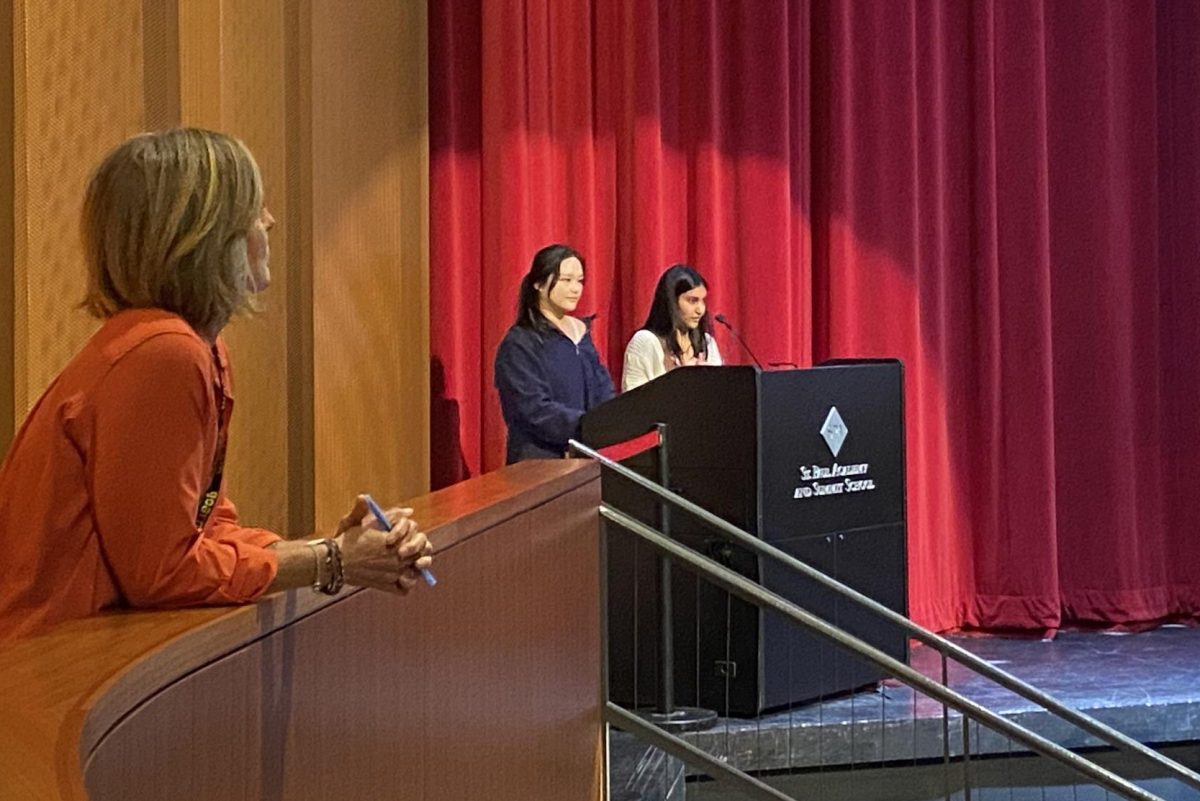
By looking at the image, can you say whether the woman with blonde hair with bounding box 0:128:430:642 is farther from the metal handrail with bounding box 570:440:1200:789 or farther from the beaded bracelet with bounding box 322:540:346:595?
the metal handrail with bounding box 570:440:1200:789

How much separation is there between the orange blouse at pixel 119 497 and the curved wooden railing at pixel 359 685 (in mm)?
65

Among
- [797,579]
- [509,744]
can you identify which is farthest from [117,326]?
[797,579]

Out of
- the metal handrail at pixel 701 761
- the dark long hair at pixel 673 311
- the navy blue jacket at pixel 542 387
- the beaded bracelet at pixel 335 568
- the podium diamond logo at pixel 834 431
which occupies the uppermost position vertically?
the dark long hair at pixel 673 311

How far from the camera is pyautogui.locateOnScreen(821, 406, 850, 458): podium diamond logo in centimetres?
477

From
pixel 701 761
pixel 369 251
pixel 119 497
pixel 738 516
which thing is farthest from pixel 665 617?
pixel 119 497

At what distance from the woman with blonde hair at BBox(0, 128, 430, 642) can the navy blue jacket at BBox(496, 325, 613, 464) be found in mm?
3074

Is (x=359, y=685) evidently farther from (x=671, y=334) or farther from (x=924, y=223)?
(x=924, y=223)

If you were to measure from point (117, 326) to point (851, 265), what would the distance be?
475 centimetres

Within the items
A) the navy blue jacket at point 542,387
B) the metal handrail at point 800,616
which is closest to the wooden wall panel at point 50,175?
the metal handrail at point 800,616

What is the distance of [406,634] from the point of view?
196 cm

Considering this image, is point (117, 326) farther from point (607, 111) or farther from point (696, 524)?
point (607, 111)

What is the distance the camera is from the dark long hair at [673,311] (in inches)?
208

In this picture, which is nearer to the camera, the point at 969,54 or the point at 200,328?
the point at 200,328

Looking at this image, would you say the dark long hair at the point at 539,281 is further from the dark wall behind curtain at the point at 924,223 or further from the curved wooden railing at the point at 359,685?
the curved wooden railing at the point at 359,685
